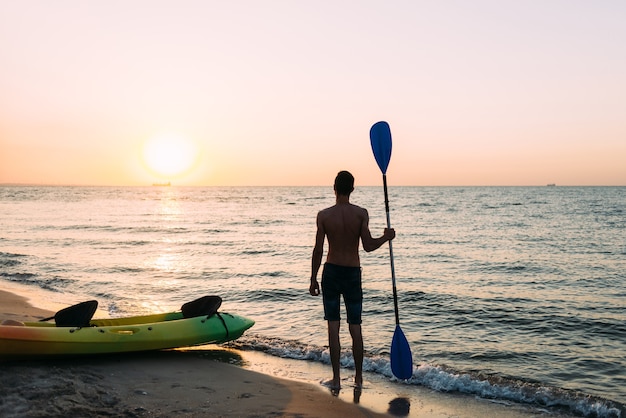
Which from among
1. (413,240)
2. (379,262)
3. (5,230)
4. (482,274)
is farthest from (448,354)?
(5,230)

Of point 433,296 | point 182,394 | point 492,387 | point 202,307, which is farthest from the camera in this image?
point 433,296

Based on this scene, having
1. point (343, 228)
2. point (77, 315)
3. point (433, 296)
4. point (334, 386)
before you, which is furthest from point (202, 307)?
point (433, 296)

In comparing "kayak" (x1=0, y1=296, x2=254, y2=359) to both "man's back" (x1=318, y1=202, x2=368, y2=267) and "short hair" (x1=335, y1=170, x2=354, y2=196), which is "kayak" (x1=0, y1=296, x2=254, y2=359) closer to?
"man's back" (x1=318, y1=202, x2=368, y2=267)

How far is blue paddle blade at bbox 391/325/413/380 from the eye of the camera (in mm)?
6039

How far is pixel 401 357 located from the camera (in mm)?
6047

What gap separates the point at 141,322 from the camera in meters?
7.48

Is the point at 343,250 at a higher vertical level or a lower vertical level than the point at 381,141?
lower

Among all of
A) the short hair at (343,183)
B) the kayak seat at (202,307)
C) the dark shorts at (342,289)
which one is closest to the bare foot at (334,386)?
the dark shorts at (342,289)

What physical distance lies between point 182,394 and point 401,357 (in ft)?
7.65

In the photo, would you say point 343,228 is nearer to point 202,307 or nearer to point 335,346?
point 335,346

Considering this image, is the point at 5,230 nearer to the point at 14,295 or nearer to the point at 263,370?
the point at 14,295

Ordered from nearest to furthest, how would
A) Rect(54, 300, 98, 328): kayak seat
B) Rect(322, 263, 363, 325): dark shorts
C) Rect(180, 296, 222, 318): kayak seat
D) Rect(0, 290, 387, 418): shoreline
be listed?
Rect(0, 290, 387, 418): shoreline → Rect(322, 263, 363, 325): dark shorts → Rect(54, 300, 98, 328): kayak seat → Rect(180, 296, 222, 318): kayak seat

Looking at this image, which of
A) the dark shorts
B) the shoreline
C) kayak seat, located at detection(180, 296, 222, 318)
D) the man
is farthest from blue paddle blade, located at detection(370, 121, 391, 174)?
kayak seat, located at detection(180, 296, 222, 318)

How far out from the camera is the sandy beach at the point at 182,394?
15.4 ft
